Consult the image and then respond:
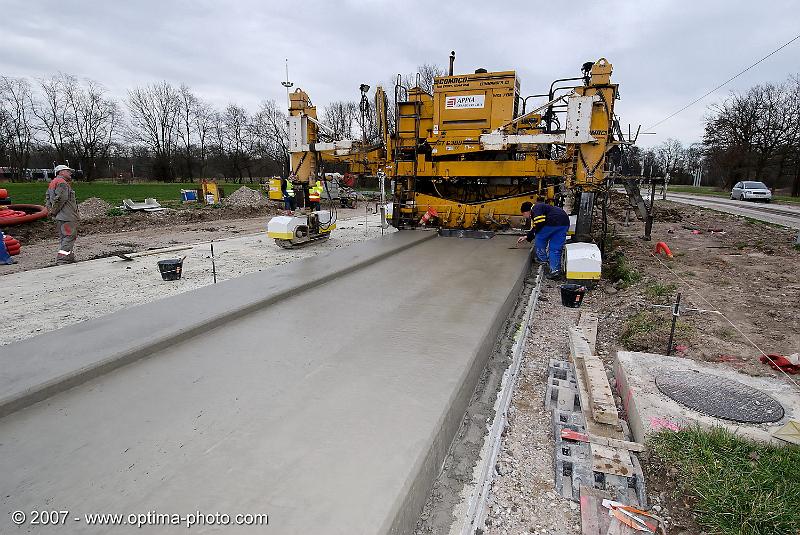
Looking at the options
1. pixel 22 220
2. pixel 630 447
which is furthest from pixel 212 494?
pixel 22 220

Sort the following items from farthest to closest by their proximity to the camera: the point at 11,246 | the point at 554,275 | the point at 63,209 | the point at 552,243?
the point at 11,246 < the point at 63,209 < the point at 554,275 < the point at 552,243

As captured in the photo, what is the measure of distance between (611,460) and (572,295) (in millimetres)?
3238

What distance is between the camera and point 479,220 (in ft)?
26.8

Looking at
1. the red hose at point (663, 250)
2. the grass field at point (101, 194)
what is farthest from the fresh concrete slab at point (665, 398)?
the grass field at point (101, 194)

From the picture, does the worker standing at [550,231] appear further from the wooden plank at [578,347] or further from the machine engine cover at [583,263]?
the wooden plank at [578,347]

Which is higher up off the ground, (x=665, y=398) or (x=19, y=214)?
(x=19, y=214)

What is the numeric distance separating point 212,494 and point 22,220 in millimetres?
11995

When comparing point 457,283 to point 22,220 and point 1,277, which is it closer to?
point 1,277

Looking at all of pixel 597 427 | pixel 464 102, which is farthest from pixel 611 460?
pixel 464 102

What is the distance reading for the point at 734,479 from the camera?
206 centimetres

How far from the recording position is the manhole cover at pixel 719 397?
256 cm

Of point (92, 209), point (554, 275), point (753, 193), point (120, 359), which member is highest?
point (753, 193)

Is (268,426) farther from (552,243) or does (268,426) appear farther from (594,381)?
(552,243)

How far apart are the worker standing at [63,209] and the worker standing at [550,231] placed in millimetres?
7694
